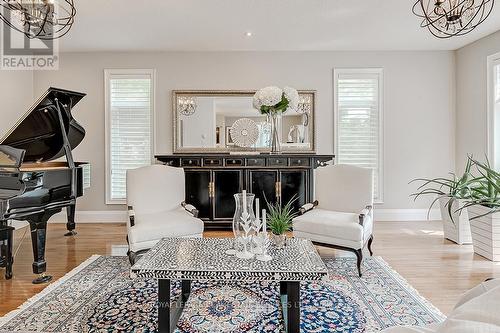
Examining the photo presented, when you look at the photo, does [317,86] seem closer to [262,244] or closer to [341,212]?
[341,212]

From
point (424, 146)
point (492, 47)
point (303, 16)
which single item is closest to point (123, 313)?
point (303, 16)

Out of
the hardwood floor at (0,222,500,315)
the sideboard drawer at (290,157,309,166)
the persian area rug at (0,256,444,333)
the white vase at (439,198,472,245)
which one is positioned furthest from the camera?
the sideboard drawer at (290,157,309,166)

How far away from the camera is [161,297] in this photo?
221 centimetres

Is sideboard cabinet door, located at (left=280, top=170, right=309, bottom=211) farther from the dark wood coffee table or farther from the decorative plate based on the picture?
the dark wood coffee table

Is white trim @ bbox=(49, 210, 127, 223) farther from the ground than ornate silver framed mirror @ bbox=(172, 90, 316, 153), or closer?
closer

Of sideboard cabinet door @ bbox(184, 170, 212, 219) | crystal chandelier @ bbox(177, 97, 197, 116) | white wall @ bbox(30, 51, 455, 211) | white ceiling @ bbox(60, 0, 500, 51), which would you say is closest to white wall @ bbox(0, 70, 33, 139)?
white wall @ bbox(30, 51, 455, 211)

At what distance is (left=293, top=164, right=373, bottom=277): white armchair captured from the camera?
11.1 feet

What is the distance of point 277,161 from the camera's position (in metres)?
5.09

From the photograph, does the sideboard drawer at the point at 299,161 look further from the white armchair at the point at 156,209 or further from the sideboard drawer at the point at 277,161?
the white armchair at the point at 156,209

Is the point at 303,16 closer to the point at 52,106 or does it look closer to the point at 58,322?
the point at 52,106

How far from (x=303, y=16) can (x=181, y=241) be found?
9.96 feet

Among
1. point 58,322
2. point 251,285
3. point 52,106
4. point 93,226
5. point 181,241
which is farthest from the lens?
point 93,226

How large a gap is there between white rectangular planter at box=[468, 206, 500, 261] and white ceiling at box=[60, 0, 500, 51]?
7.75ft

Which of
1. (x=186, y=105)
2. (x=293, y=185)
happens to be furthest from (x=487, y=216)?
(x=186, y=105)
